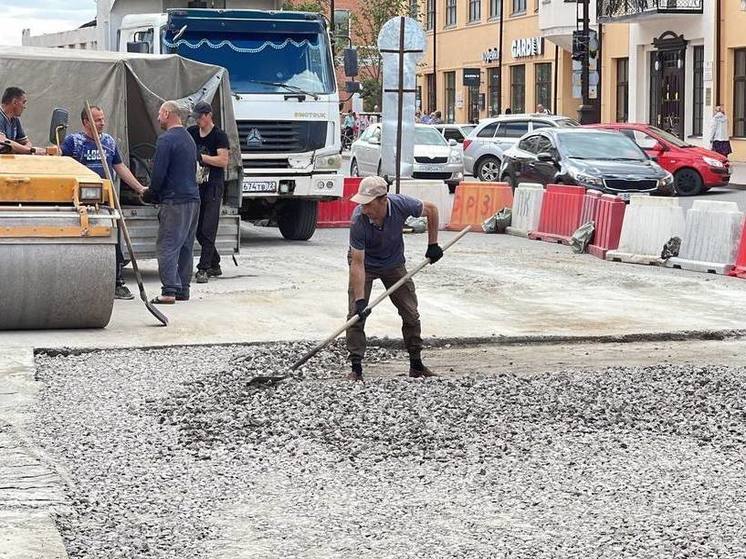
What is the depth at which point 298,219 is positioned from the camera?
2159cm

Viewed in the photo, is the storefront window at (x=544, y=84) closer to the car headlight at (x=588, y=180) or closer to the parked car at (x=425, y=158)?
the parked car at (x=425, y=158)

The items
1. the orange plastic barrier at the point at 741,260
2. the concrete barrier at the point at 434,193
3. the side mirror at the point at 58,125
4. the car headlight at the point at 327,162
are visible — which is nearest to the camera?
the side mirror at the point at 58,125

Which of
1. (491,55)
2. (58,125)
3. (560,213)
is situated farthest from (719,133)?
(58,125)

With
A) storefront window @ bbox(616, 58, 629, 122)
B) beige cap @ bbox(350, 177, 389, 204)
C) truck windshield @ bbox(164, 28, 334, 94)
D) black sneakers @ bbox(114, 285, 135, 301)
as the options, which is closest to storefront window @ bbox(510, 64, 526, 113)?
storefront window @ bbox(616, 58, 629, 122)

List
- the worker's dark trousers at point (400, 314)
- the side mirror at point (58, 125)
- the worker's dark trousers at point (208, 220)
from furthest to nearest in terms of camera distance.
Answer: the worker's dark trousers at point (208, 220) → the side mirror at point (58, 125) → the worker's dark trousers at point (400, 314)

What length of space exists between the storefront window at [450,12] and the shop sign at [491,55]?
17.7ft

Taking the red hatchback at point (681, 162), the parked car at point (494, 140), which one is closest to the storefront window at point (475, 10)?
the parked car at point (494, 140)

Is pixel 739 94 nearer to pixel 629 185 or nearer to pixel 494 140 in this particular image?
pixel 494 140

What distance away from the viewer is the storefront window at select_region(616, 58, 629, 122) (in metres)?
49.8

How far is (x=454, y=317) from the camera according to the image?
13523 millimetres

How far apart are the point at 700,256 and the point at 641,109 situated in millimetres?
30378

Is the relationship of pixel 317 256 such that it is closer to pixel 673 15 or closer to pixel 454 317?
pixel 454 317

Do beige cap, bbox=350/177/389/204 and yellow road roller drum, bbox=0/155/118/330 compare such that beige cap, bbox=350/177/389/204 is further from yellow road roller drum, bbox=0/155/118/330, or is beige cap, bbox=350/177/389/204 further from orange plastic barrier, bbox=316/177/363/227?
orange plastic barrier, bbox=316/177/363/227

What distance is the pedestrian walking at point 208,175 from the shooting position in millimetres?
15922
